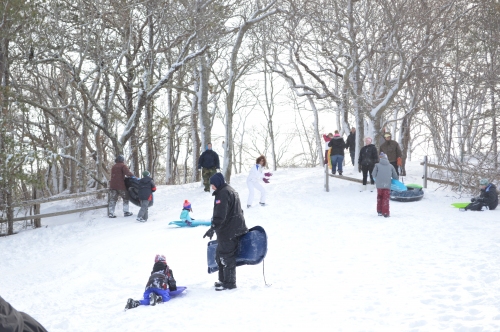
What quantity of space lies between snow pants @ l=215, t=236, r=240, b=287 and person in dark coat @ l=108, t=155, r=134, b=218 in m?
9.29

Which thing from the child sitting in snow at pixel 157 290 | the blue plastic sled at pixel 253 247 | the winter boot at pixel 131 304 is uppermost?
the blue plastic sled at pixel 253 247

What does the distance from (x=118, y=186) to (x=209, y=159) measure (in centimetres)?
406

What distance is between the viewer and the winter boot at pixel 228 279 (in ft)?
24.6

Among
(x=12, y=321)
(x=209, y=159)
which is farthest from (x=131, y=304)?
(x=209, y=159)

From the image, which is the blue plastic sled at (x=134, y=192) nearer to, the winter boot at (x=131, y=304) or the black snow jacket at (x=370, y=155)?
the black snow jacket at (x=370, y=155)

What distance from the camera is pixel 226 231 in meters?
7.44

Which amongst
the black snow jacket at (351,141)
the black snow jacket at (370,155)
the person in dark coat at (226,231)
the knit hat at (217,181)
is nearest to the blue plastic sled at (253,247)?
the person in dark coat at (226,231)

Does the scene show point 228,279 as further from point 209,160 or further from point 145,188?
point 209,160

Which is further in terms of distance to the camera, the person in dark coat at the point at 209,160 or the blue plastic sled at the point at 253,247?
the person in dark coat at the point at 209,160

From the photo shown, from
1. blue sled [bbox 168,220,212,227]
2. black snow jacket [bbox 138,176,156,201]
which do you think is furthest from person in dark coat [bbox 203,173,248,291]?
black snow jacket [bbox 138,176,156,201]

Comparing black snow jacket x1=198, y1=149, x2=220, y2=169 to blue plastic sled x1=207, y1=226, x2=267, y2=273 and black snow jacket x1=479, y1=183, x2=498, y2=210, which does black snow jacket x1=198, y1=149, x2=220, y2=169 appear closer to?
black snow jacket x1=479, y1=183, x2=498, y2=210

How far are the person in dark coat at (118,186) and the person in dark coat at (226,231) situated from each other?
9.30 meters

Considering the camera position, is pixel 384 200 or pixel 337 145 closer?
pixel 384 200

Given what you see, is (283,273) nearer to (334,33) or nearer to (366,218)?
(366,218)
